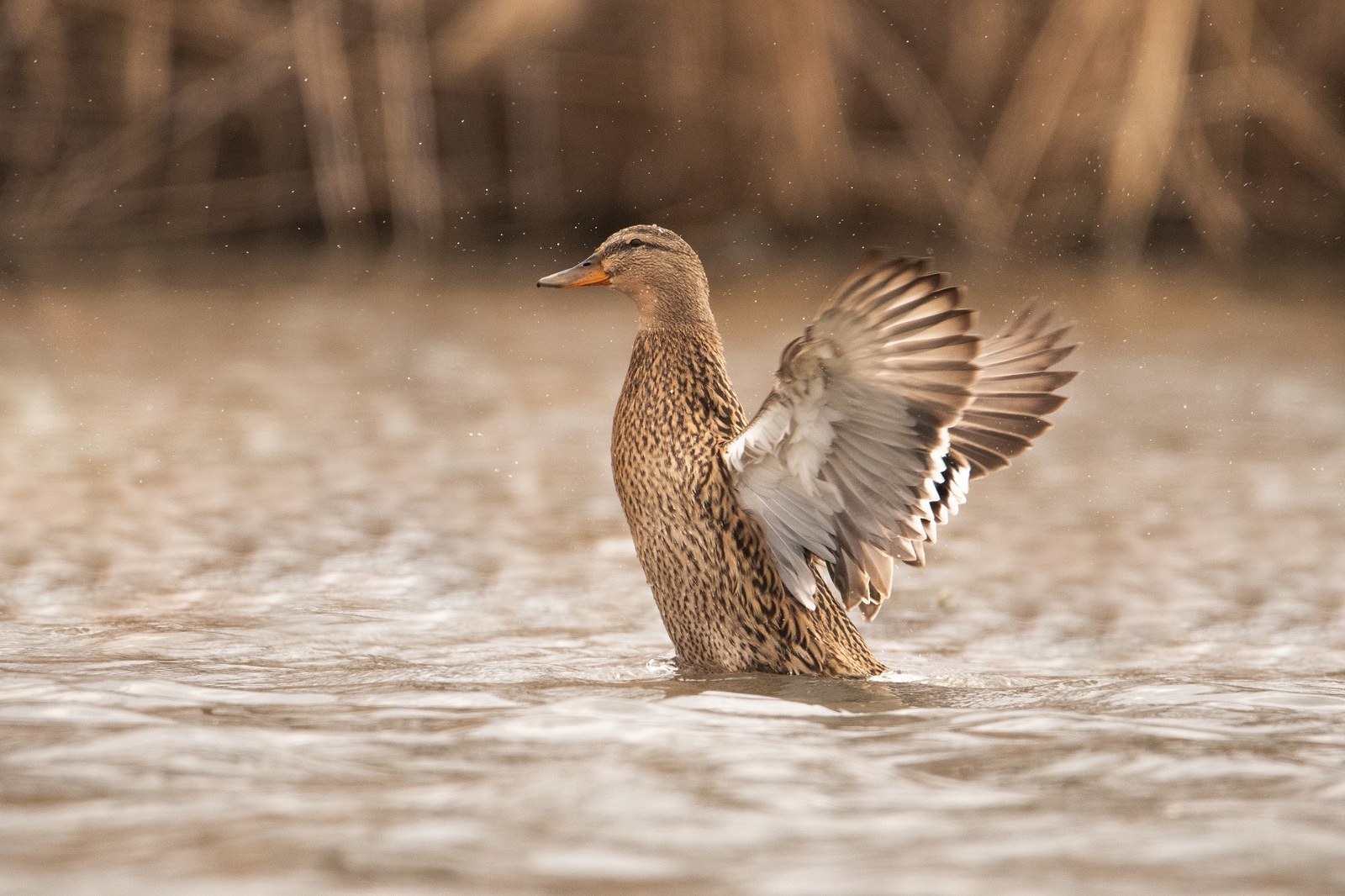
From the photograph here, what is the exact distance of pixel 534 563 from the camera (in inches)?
217

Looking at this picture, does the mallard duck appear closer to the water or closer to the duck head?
the duck head

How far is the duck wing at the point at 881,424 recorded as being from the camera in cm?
378

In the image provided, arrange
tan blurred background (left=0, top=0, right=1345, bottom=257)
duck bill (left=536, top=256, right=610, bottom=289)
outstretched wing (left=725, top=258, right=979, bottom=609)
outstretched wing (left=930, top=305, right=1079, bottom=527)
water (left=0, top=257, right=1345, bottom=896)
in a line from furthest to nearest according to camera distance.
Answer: tan blurred background (left=0, top=0, right=1345, bottom=257), duck bill (left=536, top=256, right=610, bottom=289), outstretched wing (left=930, top=305, right=1079, bottom=527), outstretched wing (left=725, top=258, right=979, bottom=609), water (left=0, top=257, right=1345, bottom=896)

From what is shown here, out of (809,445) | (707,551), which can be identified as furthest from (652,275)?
(809,445)

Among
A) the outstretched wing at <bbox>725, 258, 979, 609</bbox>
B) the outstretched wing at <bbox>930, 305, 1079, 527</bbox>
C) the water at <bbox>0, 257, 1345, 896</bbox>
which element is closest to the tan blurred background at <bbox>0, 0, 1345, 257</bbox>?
the water at <bbox>0, 257, 1345, 896</bbox>

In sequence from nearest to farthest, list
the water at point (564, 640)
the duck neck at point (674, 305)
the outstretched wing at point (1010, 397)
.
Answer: the water at point (564, 640) < the outstretched wing at point (1010, 397) < the duck neck at point (674, 305)

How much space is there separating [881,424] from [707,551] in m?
0.60

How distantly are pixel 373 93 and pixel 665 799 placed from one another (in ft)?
30.0

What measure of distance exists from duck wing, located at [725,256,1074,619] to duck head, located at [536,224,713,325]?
575 millimetres

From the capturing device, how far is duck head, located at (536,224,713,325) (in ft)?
15.1

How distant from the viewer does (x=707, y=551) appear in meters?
4.27

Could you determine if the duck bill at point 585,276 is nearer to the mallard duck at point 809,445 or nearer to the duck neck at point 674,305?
the mallard duck at point 809,445

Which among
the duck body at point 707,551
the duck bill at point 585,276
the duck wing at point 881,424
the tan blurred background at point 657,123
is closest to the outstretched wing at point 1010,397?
the duck wing at point 881,424

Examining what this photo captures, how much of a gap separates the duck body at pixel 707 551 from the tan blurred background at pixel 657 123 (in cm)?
684
